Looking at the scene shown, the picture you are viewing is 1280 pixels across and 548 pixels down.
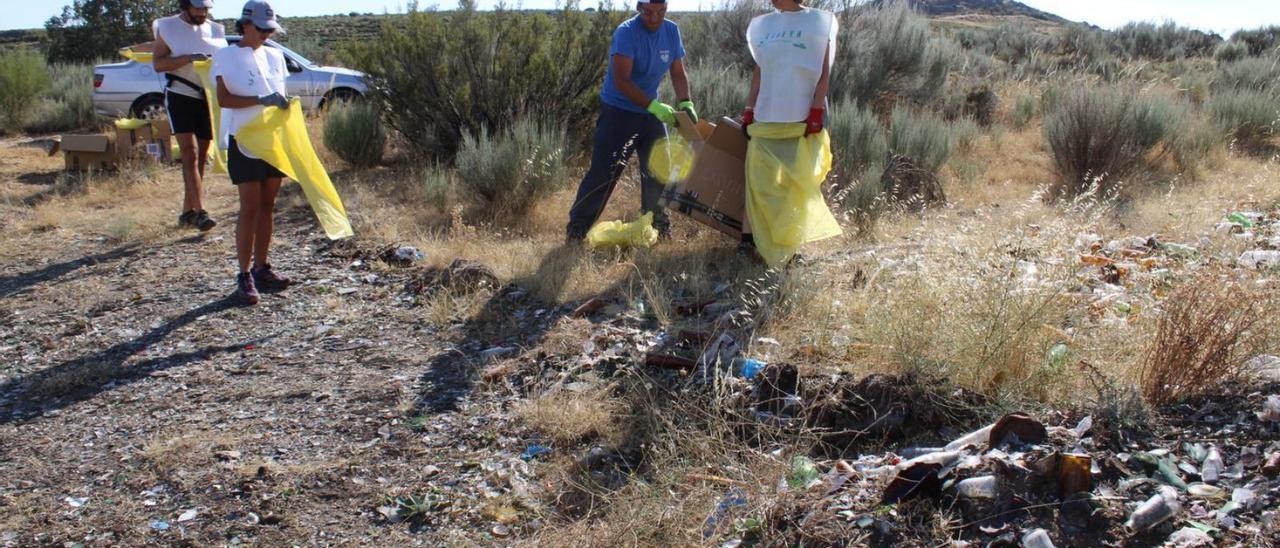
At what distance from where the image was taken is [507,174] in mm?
7168

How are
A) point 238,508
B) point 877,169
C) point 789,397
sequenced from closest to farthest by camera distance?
1. point 238,508
2. point 789,397
3. point 877,169

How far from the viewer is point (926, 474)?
9.18 ft

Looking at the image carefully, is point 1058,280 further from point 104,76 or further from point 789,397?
point 104,76

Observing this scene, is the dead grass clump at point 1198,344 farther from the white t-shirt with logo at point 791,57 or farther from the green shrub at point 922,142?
the green shrub at point 922,142

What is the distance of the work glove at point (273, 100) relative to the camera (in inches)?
202

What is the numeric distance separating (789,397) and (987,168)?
599cm

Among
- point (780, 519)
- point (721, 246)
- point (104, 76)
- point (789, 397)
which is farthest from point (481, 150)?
point (104, 76)

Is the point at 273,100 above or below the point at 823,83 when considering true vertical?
below

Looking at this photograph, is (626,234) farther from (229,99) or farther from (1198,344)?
(1198,344)

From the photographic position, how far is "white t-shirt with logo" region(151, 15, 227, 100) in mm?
6145

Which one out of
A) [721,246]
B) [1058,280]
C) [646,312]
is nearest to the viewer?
[1058,280]

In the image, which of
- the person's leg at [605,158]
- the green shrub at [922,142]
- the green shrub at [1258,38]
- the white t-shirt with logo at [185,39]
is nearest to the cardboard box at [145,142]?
the white t-shirt with logo at [185,39]

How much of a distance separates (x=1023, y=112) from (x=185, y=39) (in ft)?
29.8

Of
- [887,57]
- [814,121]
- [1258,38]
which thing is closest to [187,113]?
[814,121]
